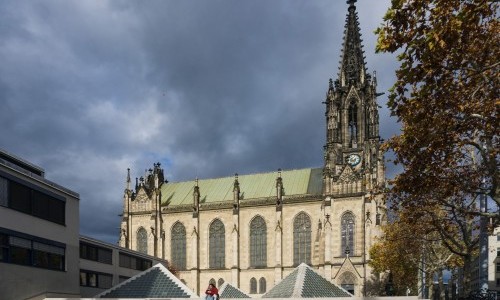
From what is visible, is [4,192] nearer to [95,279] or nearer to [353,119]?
[95,279]

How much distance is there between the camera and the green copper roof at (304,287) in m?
30.4

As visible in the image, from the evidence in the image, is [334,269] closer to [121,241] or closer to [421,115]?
[121,241]

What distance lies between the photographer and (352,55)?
8019 cm

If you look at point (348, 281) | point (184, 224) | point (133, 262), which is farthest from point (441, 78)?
point (184, 224)

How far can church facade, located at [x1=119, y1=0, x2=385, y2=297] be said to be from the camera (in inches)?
2667

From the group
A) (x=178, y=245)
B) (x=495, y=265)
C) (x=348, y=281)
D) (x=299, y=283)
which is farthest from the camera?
(x=495, y=265)

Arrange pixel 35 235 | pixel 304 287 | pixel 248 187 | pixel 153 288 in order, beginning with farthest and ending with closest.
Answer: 1. pixel 248 187
2. pixel 153 288
3. pixel 304 287
4. pixel 35 235

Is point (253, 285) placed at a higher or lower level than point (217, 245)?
lower

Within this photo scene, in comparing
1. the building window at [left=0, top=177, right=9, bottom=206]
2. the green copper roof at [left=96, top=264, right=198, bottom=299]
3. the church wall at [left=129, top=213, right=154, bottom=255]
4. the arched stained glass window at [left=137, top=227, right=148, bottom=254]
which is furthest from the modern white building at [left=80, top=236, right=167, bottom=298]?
the church wall at [left=129, top=213, right=154, bottom=255]

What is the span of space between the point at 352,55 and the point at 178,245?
4426 centimetres

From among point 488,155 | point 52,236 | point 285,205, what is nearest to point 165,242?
point 285,205

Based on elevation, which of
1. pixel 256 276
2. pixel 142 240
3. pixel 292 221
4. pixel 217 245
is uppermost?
pixel 292 221

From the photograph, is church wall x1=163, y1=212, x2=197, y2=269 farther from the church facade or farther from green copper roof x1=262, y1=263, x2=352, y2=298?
green copper roof x1=262, y1=263, x2=352, y2=298

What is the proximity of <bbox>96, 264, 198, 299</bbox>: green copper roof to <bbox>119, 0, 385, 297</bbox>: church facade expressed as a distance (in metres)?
39.1
